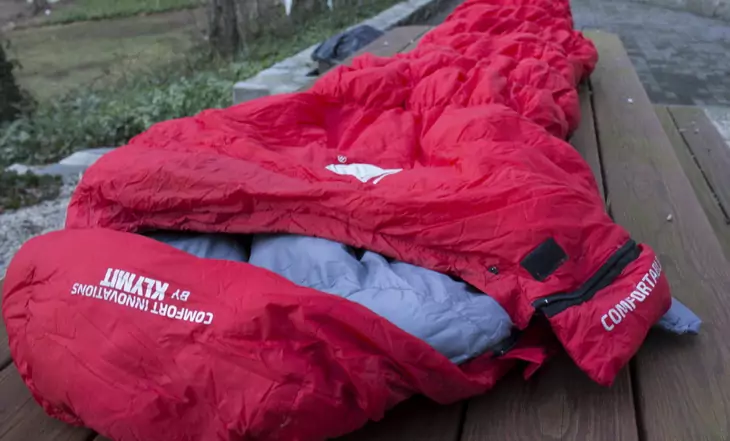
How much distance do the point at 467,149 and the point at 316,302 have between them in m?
0.62

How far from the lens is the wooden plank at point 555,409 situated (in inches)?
39.9

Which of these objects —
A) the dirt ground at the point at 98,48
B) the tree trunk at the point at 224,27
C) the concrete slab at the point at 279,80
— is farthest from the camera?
the dirt ground at the point at 98,48

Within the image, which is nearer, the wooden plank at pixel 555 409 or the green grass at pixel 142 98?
the wooden plank at pixel 555 409

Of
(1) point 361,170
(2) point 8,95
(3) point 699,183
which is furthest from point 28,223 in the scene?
(3) point 699,183

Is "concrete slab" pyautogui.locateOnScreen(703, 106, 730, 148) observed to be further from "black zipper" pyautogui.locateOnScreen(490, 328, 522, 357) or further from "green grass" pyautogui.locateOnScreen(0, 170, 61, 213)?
"green grass" pyautogui.locateOnScreen(0, 170, 61, 213)

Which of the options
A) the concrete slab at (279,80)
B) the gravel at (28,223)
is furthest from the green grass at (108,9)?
the gravel at (28,223)

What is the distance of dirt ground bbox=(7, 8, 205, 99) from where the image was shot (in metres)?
7.25

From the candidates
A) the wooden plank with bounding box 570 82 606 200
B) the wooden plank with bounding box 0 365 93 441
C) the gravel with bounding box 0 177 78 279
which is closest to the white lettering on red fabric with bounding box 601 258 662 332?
the wooden plank with bounding box 570 82 606 200

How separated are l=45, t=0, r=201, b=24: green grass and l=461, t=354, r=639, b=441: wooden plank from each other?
33.1 ft

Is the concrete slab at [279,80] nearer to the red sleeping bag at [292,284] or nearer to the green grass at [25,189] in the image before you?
the green grass at [25,189]

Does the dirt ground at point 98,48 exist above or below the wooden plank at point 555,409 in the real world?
below

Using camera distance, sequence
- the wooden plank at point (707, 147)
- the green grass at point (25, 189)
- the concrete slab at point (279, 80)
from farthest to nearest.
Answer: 1. the concrete slab at point (279, 80)
2. the green grass at point (25, 189)
3. the wooden plank at point (707, 147)

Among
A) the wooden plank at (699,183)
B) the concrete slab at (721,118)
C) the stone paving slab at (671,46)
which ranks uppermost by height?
the wooden plank at (699,183)

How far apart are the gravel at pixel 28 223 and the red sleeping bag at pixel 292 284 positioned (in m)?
1.58
